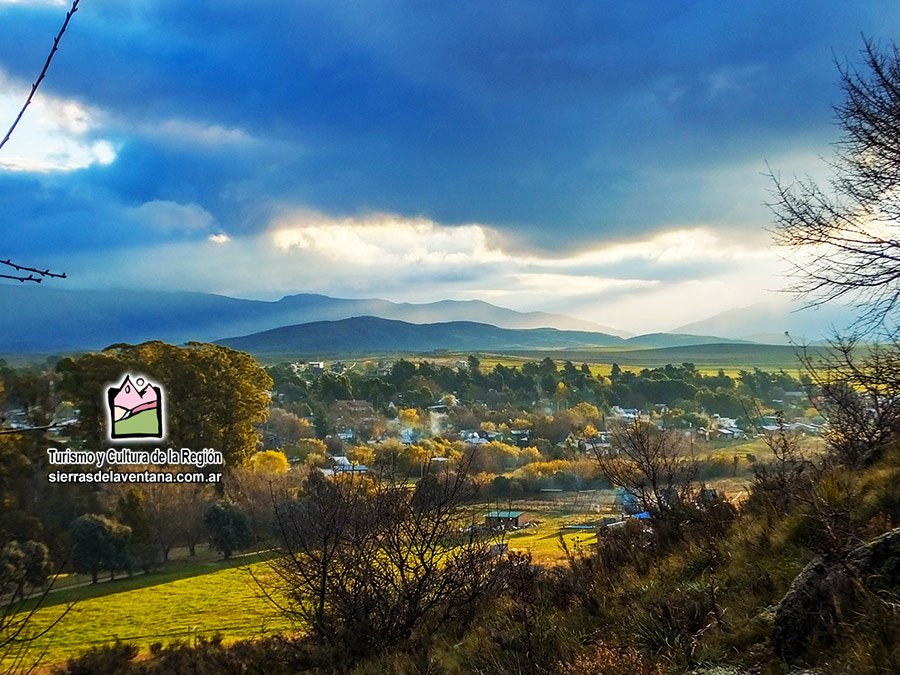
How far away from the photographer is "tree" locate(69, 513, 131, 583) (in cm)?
2614

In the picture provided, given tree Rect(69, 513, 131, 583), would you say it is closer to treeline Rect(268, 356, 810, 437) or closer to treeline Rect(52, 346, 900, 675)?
treeline Rect(52, 346, 900, 675)

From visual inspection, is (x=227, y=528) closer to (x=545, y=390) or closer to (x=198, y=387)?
(x=198, y=387)

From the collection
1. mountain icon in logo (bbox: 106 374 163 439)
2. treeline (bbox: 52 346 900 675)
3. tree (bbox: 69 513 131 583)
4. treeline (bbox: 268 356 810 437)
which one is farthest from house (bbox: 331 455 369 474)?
treeline (bbox: 268 356 810 437)

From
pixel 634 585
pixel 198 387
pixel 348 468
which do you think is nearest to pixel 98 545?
pixel 198 387

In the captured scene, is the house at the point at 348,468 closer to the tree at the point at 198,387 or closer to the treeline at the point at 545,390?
the tree at the point at 198,387

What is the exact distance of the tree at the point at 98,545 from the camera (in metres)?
26.1

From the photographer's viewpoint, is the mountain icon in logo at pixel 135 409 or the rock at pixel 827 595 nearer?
the rock at pixel 827 595

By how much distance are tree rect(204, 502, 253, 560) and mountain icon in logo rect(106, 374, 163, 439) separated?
5296mm

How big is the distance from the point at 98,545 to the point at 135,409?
6445 mm

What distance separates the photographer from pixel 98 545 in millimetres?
26594

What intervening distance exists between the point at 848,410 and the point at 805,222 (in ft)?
13.3

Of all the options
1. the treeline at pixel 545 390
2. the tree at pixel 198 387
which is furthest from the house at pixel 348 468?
the treeline at pixel 545 390

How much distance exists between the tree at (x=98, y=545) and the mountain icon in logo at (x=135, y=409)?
15.1 feet

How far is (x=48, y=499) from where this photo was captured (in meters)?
27.7
